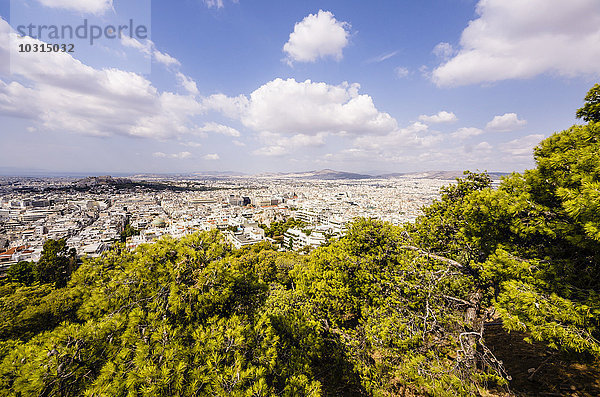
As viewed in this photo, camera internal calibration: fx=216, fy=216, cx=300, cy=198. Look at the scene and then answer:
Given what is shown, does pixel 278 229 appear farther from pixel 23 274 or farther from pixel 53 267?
pixel 23 274

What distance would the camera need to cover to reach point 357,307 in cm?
766

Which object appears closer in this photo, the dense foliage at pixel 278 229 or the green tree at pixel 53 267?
the green tree at pixel 53 267

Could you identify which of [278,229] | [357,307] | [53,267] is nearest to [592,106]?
[357,307]

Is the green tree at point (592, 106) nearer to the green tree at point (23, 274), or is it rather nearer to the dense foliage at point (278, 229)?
the green tree at point (23, 274)

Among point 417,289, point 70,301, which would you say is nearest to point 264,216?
point 70,301

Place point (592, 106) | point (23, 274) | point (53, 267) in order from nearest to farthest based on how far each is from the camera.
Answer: point (592, 106) < point (23, 274) < point (53, 267)

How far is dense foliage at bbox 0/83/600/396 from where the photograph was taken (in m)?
3.51

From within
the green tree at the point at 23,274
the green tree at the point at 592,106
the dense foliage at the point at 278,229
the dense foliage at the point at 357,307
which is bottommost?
the dense foliage at the point at 278,229

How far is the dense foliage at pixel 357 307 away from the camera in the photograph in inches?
138

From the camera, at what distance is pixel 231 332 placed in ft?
13.9

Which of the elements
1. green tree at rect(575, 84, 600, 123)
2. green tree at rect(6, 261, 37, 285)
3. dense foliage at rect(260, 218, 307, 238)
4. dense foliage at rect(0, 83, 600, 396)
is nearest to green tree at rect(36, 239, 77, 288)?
green tree at rect(6, 261, 37, 285)

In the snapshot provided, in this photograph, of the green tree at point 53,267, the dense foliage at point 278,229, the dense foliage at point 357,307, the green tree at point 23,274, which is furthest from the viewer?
the dense foliage at point 278,229

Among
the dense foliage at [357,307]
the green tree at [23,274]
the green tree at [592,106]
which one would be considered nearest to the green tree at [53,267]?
the green tree at [23,274]

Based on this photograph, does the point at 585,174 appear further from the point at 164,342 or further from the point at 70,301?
the point at 70,301
